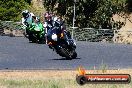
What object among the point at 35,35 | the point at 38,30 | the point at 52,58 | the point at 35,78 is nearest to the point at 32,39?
the point at 35,35

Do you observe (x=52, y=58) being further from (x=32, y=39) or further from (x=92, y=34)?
(x=92, y=34)

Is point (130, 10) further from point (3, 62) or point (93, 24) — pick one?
point (3, 62)

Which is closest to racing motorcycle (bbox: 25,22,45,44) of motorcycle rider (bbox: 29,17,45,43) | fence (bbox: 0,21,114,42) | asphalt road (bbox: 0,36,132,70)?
motorcycle rider (bbox: 29,17,45,43)

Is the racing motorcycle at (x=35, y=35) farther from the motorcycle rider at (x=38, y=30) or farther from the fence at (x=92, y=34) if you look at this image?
the fence at (x=92, y=34)

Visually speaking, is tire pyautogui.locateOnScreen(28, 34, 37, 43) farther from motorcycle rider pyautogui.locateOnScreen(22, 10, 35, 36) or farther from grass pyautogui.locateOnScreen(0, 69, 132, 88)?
grass pyautogui.locateOnScreen(0, 69, 132, 88)

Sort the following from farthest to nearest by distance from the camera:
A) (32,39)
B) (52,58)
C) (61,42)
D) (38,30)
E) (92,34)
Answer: (92,34), (32,39), (38,30), (52,58), (61,42)

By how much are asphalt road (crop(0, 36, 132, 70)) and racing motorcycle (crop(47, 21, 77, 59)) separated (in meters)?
0.36

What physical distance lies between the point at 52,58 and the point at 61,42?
0.99 m

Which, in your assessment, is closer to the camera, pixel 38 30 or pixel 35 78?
pixel 35 78

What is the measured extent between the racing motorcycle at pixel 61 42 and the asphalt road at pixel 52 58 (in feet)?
1.20

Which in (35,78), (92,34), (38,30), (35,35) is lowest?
(92,34)

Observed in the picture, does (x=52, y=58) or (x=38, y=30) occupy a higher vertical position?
(x=38, y=30)

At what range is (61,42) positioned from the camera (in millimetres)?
24797

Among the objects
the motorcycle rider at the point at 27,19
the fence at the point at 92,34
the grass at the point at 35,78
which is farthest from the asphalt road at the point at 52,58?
the fence at the point at 92,34
